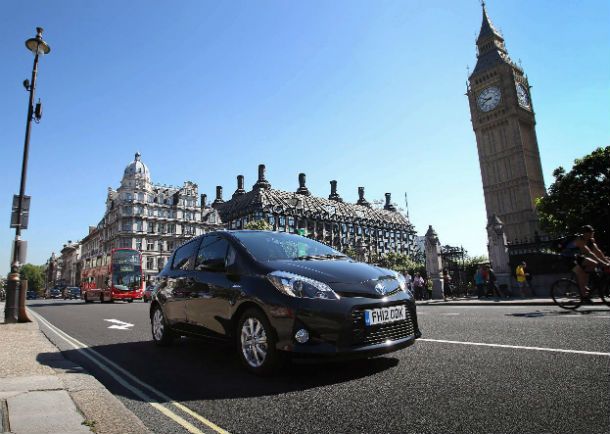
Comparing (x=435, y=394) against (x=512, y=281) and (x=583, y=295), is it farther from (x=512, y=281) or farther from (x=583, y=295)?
(x=512, y=281)

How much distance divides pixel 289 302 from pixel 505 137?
3217 inches

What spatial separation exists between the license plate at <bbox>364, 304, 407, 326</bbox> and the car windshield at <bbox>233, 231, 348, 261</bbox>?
1.14 m

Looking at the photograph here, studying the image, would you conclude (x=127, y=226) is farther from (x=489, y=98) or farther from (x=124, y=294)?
(x=489, y=98)

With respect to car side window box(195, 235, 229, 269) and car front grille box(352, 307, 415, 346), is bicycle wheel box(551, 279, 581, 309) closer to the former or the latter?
car front grille box(352, 307, 415, 346)

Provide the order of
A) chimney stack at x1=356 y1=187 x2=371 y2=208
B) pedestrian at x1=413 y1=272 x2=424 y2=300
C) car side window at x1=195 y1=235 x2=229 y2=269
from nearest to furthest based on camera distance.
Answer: car side window at x1=195 y1=235 x2=229 y2=269 < pedestrian at x1=413 y1=272 x2=424 y2=300 < chimney stack at x1=356 y1=187 x2=371 y2=208

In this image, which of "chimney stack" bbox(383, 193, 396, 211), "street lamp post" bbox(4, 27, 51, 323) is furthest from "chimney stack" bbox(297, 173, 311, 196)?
"street lamp post" bbox(4, 27, 51, 323)

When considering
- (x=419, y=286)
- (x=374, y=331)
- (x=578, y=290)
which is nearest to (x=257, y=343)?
(x=374, y=331)

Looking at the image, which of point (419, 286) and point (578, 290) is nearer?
point (578, 290)

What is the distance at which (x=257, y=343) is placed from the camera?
384 cm

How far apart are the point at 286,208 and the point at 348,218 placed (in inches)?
844

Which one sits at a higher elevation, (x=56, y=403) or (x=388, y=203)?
(x=388, y=203)

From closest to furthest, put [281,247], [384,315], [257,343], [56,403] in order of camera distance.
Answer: [56,403], [384,315], [257,343], [281,247]

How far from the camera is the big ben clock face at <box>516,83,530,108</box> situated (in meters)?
74.0

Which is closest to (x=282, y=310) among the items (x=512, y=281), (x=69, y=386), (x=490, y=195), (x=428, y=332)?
(x=69, y=386)
